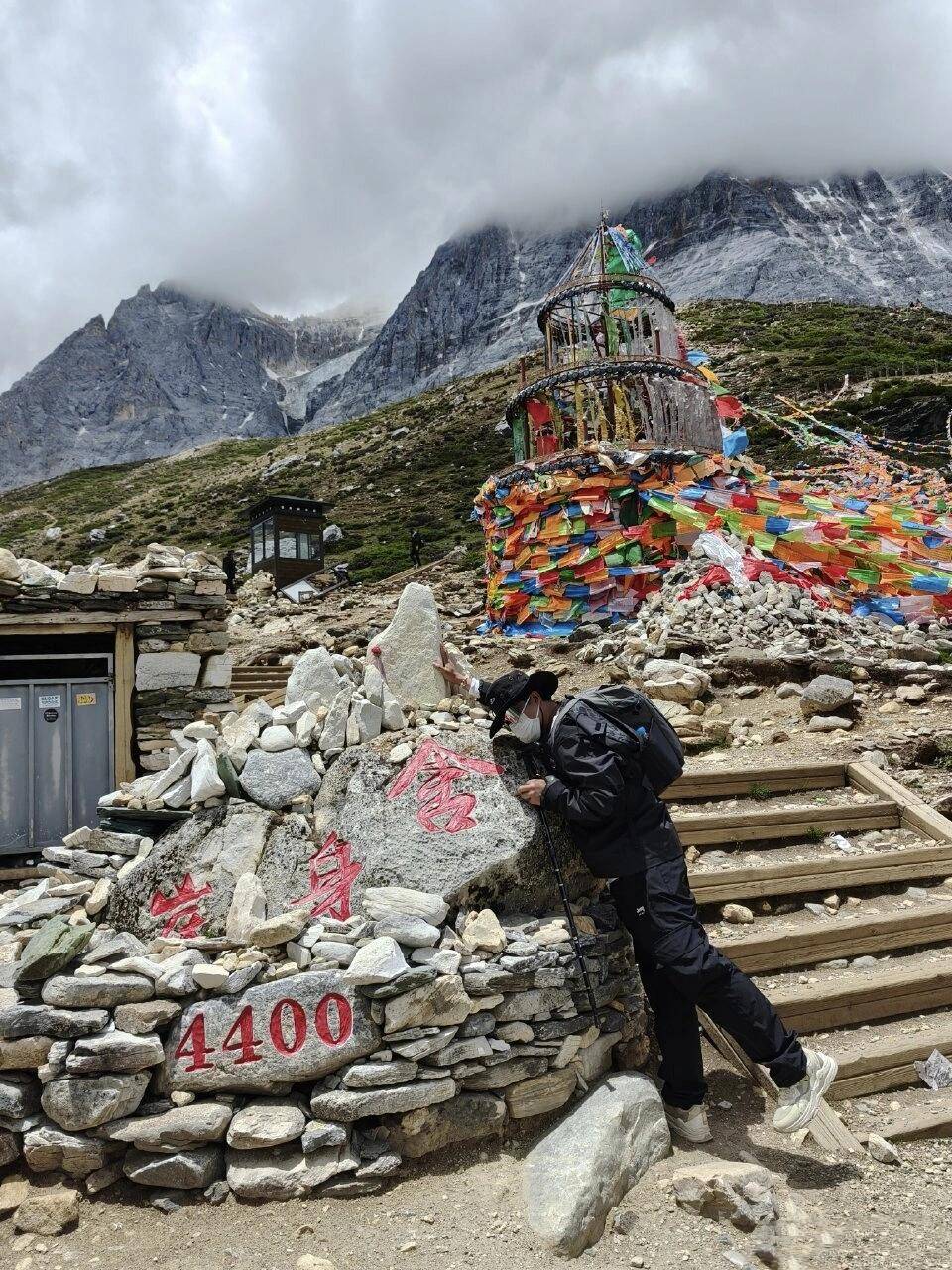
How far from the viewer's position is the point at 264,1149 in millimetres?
3406

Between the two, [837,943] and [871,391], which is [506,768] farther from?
[871,391]

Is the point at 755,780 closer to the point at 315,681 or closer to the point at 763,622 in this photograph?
the point at 315,681

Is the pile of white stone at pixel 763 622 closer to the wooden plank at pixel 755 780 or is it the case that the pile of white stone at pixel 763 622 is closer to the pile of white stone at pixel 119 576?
the wooden plank at pixel 755 780

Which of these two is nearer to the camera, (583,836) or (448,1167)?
(448,1167)

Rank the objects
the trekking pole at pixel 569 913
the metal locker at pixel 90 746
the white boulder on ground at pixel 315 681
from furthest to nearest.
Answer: the metal locker at pixel 90 746, the white boulder on ground at pixel 315 681, the trekking pole at pixel 569 913

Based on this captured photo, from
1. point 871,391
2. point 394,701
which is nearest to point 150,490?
point 871,391

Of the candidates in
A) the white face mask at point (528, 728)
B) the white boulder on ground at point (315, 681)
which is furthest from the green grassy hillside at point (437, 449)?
the white face mask at point (528, 728)

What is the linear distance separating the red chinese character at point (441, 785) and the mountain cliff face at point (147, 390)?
138 meters

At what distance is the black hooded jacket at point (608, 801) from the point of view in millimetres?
3566

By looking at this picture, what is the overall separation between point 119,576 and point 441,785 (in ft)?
16.2

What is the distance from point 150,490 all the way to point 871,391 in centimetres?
5618

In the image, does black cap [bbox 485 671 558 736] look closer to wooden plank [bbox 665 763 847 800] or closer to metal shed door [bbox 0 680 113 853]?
wooden plank [bbox 665 763 847 800]

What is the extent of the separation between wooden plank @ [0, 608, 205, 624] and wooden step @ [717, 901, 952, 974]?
591 cm

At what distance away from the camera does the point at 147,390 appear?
14288cm
